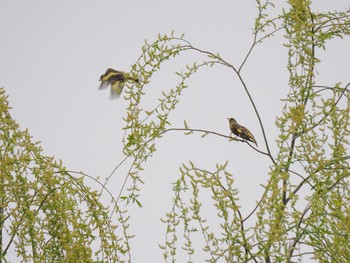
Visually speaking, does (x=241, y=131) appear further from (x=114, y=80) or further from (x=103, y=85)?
(x=103, y=85)

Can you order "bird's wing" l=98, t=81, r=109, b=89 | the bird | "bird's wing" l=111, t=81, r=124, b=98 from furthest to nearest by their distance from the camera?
1. "bird's wing" l=98, t=81, r=109, b=89
2. "bird's wing" l=111, t=81, r=124, b=98
3. the bird

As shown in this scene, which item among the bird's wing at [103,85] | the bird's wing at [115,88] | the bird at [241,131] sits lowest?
the bird at [241,131]

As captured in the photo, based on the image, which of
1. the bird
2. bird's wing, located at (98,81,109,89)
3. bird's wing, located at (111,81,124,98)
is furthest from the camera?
bird's wing, located at (98,81,109,89)

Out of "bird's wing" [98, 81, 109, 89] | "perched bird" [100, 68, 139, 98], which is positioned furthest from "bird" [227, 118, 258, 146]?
"bird's wing" [98, 81, 109, 89]

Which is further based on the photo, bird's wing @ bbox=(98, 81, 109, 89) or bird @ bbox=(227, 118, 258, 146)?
bird's wing @ bbox=(98, 81, 109, 89)

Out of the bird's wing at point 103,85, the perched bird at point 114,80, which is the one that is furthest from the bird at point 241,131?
the bird's wing at point 103,85

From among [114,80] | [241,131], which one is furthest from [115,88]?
[241,131]

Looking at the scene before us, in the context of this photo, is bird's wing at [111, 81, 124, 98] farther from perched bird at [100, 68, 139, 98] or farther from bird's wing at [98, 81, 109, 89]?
bird's wing at [98, 81, 109, 89]

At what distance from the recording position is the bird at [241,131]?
3.07 meters

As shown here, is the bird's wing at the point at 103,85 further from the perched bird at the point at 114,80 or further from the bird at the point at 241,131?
the bird at the point at 241,131

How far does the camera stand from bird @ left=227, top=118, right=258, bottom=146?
10.1 feet

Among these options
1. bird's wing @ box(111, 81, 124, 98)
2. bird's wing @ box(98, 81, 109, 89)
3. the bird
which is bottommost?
the bird

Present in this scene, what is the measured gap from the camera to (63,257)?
272cm

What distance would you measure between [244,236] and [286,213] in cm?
20
